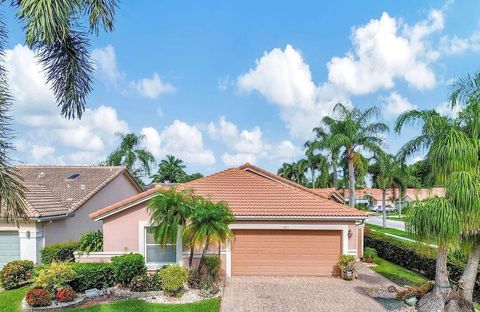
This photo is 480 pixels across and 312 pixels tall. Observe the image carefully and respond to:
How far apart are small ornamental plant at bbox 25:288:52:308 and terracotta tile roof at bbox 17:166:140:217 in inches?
223

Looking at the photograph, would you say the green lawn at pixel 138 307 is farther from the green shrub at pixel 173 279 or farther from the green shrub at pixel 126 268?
the green shrub at pixel 126 268

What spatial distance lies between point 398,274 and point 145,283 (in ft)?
38.2

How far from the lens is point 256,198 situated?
16703mm

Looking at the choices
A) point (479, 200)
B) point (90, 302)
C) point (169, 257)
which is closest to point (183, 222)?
point (169, 257)

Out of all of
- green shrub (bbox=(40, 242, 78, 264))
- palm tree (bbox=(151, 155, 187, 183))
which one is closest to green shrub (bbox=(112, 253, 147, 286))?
green shrub (bbox=(40, 242, 78, 264))

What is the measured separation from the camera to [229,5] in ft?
43.1

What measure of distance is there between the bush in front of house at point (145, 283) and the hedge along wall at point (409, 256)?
9367mm

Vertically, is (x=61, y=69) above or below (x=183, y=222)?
above

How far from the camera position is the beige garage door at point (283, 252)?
15.8 metres

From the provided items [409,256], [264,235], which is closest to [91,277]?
[264,235]

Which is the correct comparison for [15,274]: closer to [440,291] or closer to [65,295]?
[65,295]

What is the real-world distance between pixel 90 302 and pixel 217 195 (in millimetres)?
7131

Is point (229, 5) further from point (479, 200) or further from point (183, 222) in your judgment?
A: point (479, 200)

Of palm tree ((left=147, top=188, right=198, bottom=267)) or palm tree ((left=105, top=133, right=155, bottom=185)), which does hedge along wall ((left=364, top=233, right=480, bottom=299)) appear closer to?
palm tree ((left=147, top=188, right=198, bottom=267))
